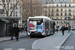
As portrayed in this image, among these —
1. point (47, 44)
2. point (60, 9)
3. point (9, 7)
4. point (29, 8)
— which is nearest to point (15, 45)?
point (47, 44)

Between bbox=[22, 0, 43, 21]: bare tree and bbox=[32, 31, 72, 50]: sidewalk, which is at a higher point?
bbox=[22, 0, 43, 21]: bare tree

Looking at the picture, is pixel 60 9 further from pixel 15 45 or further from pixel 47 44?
pixel 15 45

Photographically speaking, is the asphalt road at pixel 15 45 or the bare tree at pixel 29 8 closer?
the asphalt road at pixel 15 45

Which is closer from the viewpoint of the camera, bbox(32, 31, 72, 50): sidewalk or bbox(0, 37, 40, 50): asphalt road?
bbox(32, 31, 72, 50): sidewalk

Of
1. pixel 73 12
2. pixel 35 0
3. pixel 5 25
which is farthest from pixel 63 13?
pixel 5 25

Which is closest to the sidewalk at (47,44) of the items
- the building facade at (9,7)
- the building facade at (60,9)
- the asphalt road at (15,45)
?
the asphalt road at (15,45)

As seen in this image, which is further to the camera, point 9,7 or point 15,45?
point 9,7

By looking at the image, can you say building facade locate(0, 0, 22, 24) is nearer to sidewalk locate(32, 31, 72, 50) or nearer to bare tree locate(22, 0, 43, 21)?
bare tree locate(22, 0, 43, 21)

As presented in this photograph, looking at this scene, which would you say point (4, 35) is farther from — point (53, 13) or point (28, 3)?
point (53, 13)

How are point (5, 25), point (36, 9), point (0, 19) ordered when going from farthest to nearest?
1. point (36, 9)
2. point (5, 25)
3. point (0, 19)

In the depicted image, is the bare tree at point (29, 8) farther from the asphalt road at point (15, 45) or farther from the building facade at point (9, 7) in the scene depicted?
the asphalt road at point (15, 45)

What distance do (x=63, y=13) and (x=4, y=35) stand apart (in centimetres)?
10999

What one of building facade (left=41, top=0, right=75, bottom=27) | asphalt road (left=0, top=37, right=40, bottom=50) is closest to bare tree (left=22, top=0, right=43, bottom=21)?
asphalt road (left=0, top=37, right=40, bottom=50)

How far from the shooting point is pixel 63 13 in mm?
139125
